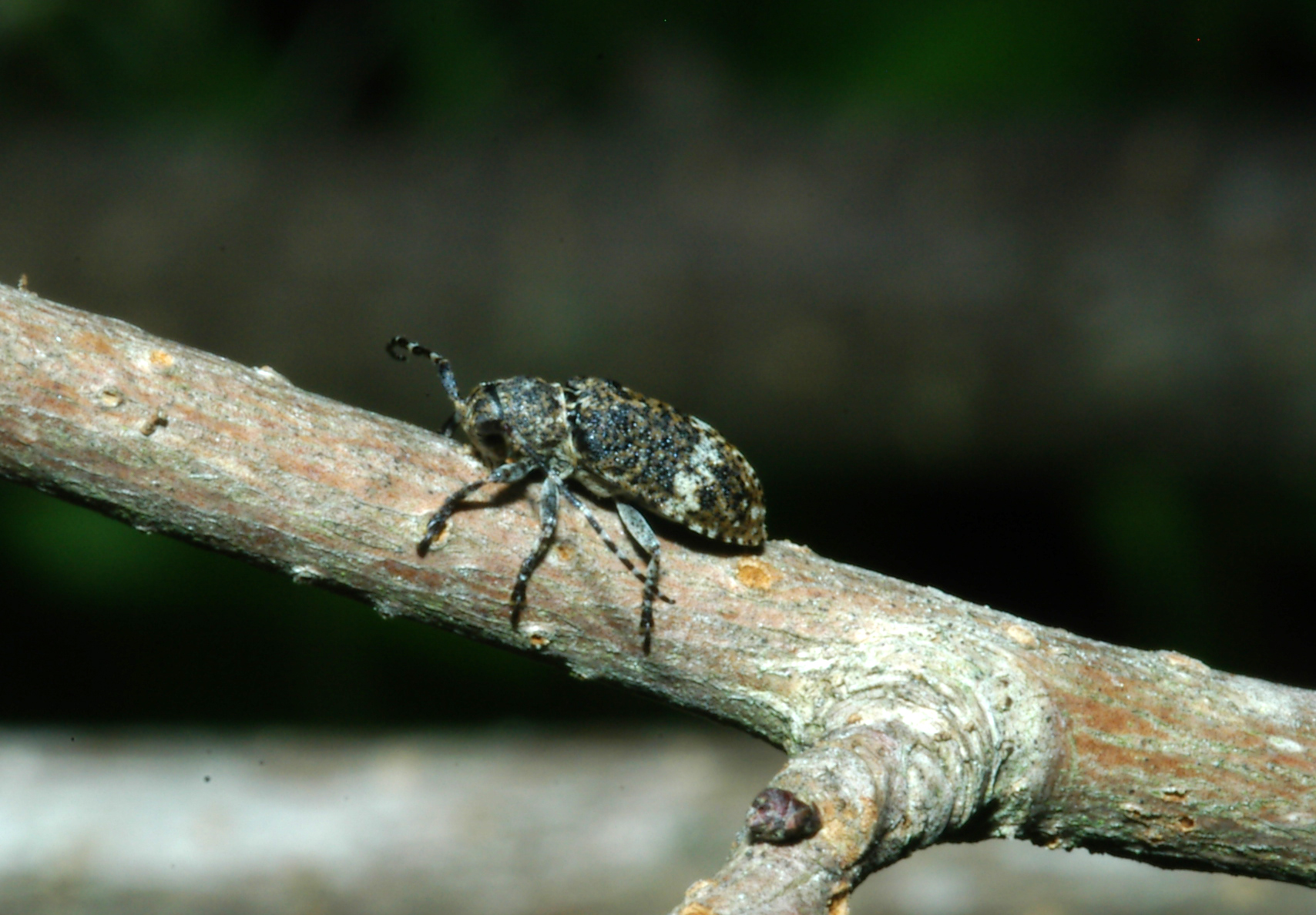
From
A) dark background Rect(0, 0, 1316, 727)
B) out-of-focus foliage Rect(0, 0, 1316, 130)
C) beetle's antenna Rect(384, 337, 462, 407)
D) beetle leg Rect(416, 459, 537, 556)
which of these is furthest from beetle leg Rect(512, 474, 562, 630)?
out-of-focus foliage Rect(0, 0, 1316, 130)

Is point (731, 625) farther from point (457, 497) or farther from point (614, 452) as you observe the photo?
point (614, 452)

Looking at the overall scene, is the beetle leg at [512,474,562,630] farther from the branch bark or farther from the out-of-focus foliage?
the out-of-focus foliage

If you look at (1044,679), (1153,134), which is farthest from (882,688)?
(1153,134)

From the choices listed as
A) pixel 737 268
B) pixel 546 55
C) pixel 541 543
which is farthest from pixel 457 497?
pixel 546 55

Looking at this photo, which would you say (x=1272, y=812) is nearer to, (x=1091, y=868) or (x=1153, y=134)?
(x=1091, y=868)

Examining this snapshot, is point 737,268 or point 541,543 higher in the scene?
point 737,268
